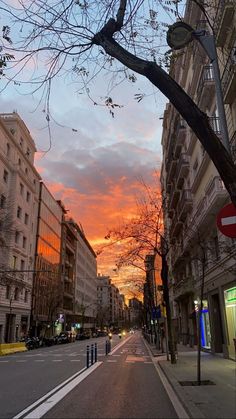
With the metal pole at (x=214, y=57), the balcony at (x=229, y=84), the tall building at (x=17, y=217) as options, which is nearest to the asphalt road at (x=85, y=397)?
the metal pole at (x=214, y=57)

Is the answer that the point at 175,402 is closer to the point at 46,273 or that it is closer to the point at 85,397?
the point at 85,397

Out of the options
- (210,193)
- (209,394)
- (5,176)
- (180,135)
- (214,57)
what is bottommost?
(209,394)

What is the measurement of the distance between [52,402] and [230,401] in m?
4.15

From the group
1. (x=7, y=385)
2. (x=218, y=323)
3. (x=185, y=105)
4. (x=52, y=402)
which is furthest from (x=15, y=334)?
(x=185, y=105)

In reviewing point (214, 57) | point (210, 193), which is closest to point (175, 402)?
point (214, 57)

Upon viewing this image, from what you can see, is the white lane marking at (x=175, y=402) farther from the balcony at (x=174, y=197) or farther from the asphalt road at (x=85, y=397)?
the balcony at (x=174, y=197)

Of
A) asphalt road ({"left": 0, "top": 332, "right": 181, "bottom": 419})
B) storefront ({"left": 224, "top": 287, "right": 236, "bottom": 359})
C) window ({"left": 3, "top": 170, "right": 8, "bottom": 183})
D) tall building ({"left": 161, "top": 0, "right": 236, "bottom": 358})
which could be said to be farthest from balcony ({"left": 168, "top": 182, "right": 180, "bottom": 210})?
asphalt road ({"left": 0, "top": 332, "right": 181, "bottom": 419})

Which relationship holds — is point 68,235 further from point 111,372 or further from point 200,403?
point 200,403

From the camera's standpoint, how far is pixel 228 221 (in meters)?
7.16

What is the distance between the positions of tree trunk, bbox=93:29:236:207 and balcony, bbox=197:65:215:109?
15.5 m

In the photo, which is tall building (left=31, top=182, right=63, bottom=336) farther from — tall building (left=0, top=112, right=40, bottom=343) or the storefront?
the storefront

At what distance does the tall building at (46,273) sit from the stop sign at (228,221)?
5594cm

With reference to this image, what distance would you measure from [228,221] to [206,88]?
18.3 metres

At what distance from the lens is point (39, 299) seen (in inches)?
2717
